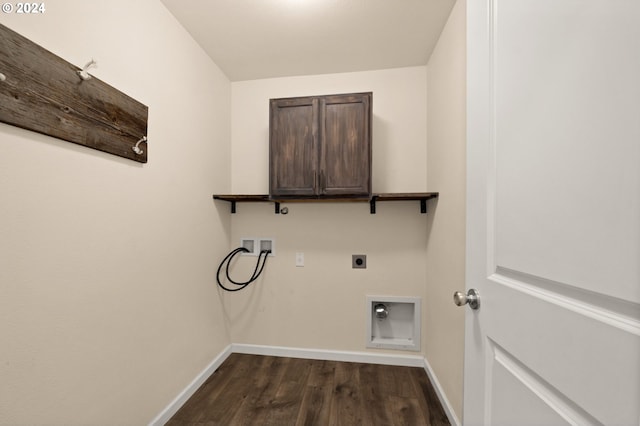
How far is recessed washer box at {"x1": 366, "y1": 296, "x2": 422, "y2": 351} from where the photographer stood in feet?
7.07

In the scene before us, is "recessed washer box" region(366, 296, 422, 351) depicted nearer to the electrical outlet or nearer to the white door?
the electrical outlet

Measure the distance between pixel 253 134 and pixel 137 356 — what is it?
5.99 feet

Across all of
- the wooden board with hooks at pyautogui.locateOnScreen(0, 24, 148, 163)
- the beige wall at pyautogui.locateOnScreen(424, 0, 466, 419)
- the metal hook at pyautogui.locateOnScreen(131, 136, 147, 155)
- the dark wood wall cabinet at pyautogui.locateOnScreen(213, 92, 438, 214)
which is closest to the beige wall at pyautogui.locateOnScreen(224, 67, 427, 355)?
the beige wall at pyautogui.locateOnScreen(424, 0, 466, 419)

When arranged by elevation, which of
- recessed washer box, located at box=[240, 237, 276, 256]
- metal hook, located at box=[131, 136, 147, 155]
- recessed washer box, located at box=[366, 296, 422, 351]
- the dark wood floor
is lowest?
the dark wood floor

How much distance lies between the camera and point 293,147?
6.45 ft

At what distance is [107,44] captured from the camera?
1199mm

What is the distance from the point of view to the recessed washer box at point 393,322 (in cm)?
216

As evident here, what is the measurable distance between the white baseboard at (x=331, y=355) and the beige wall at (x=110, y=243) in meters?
0.39

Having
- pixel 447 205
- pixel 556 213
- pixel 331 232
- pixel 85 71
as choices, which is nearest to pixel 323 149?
pixel 331 232

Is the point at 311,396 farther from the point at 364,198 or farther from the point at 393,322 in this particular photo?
the point at 364,198

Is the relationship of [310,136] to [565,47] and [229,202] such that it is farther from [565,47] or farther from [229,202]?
[565,47]

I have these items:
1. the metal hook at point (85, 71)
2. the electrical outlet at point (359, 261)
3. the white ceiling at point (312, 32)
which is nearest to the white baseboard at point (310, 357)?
the electrical outlet at point (359, 261)

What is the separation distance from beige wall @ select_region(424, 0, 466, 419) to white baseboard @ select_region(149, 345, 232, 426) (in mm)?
1695

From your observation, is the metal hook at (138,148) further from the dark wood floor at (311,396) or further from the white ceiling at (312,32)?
the dark wood floor at (311,396)
